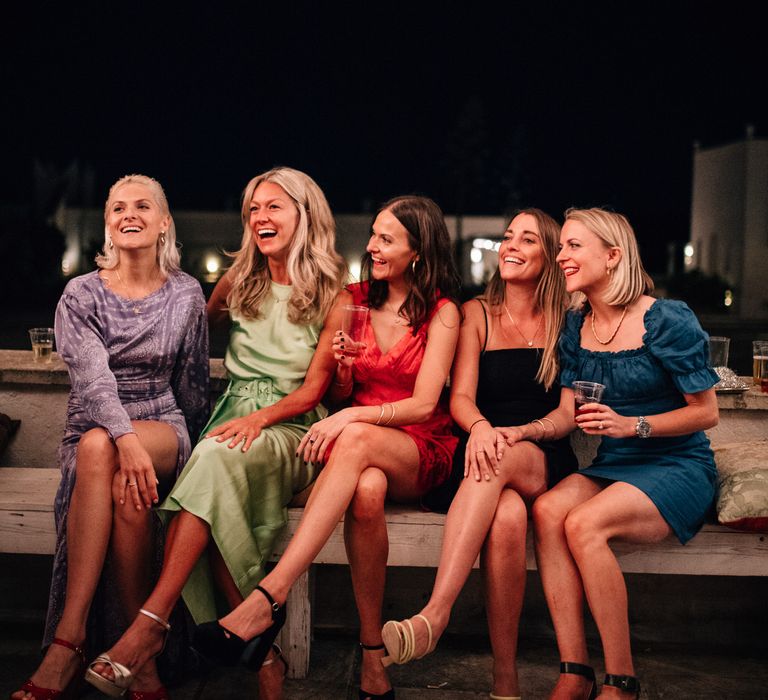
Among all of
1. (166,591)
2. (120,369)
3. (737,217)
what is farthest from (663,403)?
(737,217)

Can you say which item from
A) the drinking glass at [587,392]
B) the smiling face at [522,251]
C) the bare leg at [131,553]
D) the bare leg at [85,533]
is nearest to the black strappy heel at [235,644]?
the bare leg at [131,553]

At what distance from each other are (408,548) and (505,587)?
37 cm

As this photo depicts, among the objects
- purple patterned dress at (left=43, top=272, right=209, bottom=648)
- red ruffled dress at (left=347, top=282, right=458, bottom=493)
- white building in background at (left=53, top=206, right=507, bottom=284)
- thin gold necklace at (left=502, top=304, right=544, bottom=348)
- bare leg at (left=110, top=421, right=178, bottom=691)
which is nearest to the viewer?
bare leg at (left=110, top=421, right=178, bottom=691)

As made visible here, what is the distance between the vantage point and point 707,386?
2877mm

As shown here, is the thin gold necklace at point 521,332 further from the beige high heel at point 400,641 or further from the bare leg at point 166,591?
the bare leg at point 166,591

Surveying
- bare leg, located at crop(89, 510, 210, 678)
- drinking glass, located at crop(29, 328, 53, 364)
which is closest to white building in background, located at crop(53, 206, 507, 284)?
drinking glass, located at crop(29, 328, 53, 364)

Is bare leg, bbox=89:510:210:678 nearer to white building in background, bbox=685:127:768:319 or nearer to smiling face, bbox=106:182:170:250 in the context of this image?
smiling face, bbox=106:182:170:250

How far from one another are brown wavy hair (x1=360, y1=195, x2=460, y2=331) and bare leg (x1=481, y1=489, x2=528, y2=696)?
833mm

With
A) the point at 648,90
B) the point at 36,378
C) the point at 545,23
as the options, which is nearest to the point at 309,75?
the point at 545,23

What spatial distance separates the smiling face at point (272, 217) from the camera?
3395 mm

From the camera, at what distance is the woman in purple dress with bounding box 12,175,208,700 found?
9.10ft

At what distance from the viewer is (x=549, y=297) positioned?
330cm

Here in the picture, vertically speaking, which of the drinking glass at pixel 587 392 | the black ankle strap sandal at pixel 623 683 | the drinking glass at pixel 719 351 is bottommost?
the black ankle strap sandal at pixel 623 683

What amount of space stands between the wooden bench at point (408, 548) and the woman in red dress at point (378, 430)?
151 millimetres
